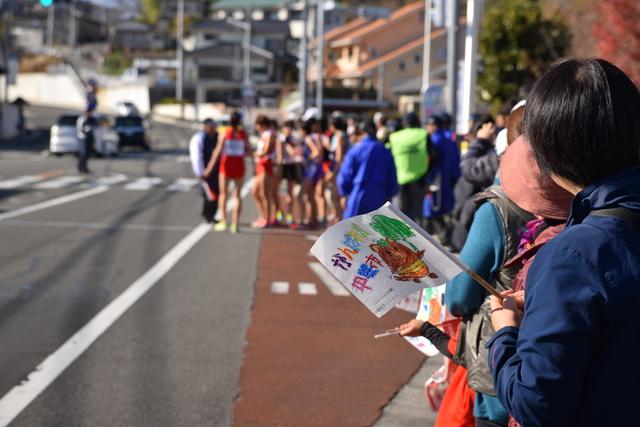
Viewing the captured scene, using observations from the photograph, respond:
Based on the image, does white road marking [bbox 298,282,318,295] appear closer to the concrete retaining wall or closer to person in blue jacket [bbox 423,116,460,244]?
person in blue jacket [bbox 423,116,460,244]

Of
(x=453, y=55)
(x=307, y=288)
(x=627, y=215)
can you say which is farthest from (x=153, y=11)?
(x=627, y=215)

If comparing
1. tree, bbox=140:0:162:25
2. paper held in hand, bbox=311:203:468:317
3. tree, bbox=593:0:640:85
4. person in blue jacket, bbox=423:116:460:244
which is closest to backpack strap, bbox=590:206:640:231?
paper held in hand, bbox=311:203:468:317

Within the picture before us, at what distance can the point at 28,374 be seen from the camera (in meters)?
6.64

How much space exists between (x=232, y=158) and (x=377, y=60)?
59112mm

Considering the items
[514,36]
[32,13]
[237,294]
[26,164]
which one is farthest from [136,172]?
[32,13]

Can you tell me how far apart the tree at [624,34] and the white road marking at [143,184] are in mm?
11191

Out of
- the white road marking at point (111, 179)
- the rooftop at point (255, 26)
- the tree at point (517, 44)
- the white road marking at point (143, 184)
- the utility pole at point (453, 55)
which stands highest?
the rooftop at point (255, 26)

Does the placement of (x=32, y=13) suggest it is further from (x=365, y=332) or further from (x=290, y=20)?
(x=365, y=332)

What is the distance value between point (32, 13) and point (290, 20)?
44.3m

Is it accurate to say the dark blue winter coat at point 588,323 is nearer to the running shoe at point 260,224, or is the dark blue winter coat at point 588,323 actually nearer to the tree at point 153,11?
the running shoe at point 260,224

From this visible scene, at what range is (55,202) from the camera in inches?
768

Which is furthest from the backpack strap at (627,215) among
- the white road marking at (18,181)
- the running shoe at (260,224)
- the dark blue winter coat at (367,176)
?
the white road marking at (18,181)

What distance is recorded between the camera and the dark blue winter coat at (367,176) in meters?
11.1

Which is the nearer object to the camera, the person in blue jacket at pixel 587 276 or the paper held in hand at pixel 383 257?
the person in blue jacket at pixel 587 276
